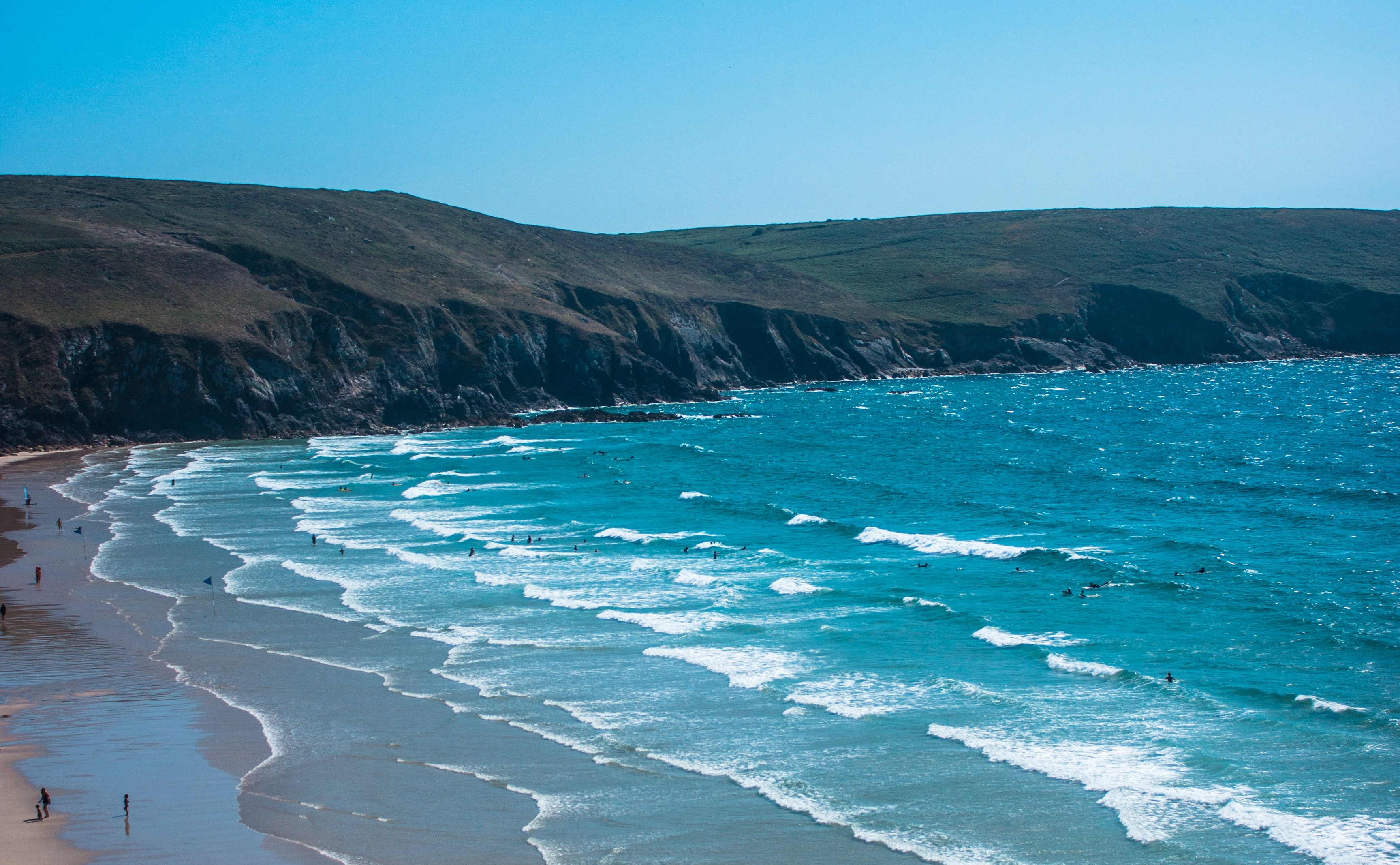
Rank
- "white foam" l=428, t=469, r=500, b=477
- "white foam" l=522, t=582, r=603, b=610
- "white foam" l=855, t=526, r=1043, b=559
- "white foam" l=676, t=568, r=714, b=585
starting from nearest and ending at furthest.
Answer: "white foam" l=522, t=582, r=603, b=610, "white foam" l=676, t=568, r=714, b=585, "white foam" l=855, t=526, r=1043, b=559, "white foam" l=428, t=469, r=500, b=477

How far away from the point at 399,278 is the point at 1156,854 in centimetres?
10788

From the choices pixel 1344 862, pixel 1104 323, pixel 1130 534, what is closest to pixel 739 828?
pixel 1344 862

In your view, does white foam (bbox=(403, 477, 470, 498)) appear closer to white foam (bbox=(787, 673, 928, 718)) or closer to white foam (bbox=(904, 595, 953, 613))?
white foam (bbox=(904, 595, 953, 613))

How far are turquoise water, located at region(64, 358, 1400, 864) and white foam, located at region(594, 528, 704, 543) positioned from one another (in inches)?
18.0

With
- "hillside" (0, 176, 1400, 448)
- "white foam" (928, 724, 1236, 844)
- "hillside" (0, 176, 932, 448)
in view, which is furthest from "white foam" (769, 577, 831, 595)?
"hillside" (0, 176, 932, 448)

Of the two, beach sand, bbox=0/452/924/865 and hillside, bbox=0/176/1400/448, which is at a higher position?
hillside, bbox=0/176/1400/448

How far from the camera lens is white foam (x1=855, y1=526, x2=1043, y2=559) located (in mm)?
41844

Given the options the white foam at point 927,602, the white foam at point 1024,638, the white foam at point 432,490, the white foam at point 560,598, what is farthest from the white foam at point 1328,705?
the white foam at point 432,490

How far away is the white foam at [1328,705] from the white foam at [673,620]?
1545cm

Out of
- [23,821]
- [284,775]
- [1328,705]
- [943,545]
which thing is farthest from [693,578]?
[23,821]

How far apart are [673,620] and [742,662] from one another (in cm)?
513

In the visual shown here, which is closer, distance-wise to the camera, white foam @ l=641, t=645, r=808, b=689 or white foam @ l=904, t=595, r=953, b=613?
white foam @ l=641, t=645, r=808, b=689

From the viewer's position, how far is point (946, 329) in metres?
151

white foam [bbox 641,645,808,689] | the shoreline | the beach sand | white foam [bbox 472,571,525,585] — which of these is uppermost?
the shoreline
